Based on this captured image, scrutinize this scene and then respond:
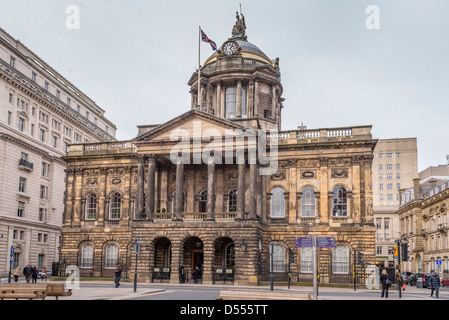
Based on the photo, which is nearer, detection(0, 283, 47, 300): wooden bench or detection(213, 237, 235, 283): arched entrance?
detection(0, 283, 47, 300): wooden bench

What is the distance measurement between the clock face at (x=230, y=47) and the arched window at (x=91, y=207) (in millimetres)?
20562

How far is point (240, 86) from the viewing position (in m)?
50.6

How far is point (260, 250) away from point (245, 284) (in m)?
3.97

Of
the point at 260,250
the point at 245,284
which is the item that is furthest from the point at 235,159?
the point at 245,284

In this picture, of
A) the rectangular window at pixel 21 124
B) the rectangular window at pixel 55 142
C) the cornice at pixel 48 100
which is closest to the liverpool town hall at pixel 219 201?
the rectangular window at pixel 21 124

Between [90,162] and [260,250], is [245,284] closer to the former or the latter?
[260,250]

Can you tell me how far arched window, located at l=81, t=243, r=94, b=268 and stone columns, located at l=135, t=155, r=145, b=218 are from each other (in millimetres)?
7701

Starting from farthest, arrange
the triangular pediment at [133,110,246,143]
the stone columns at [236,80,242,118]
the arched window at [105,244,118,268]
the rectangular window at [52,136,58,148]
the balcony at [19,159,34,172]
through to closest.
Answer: the rectangular window at [52,136,58,148]
the balcony at [19,159,34,172]
the stone columns at [236,80,242,118]
the arched window at [105,244,118,268]
the triangular pediment at [133,110,246,143]

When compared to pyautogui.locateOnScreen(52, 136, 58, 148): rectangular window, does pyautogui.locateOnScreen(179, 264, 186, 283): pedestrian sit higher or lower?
lower

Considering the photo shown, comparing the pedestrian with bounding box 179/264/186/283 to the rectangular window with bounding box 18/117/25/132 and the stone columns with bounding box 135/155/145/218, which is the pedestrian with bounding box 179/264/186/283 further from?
the rectangular window with bounding box 18/117/25/132

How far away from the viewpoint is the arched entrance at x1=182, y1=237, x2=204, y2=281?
41.1 meters

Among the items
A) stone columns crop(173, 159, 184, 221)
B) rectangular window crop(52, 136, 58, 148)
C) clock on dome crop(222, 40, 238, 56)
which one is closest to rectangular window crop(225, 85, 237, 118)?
clock on dome crop(222, 40, 238, 56)

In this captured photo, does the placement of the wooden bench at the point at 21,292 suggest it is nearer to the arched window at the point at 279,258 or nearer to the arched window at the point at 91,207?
the arched window at the point at 279,258

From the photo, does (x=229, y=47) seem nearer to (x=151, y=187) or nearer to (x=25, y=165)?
(x=151, y=187)
